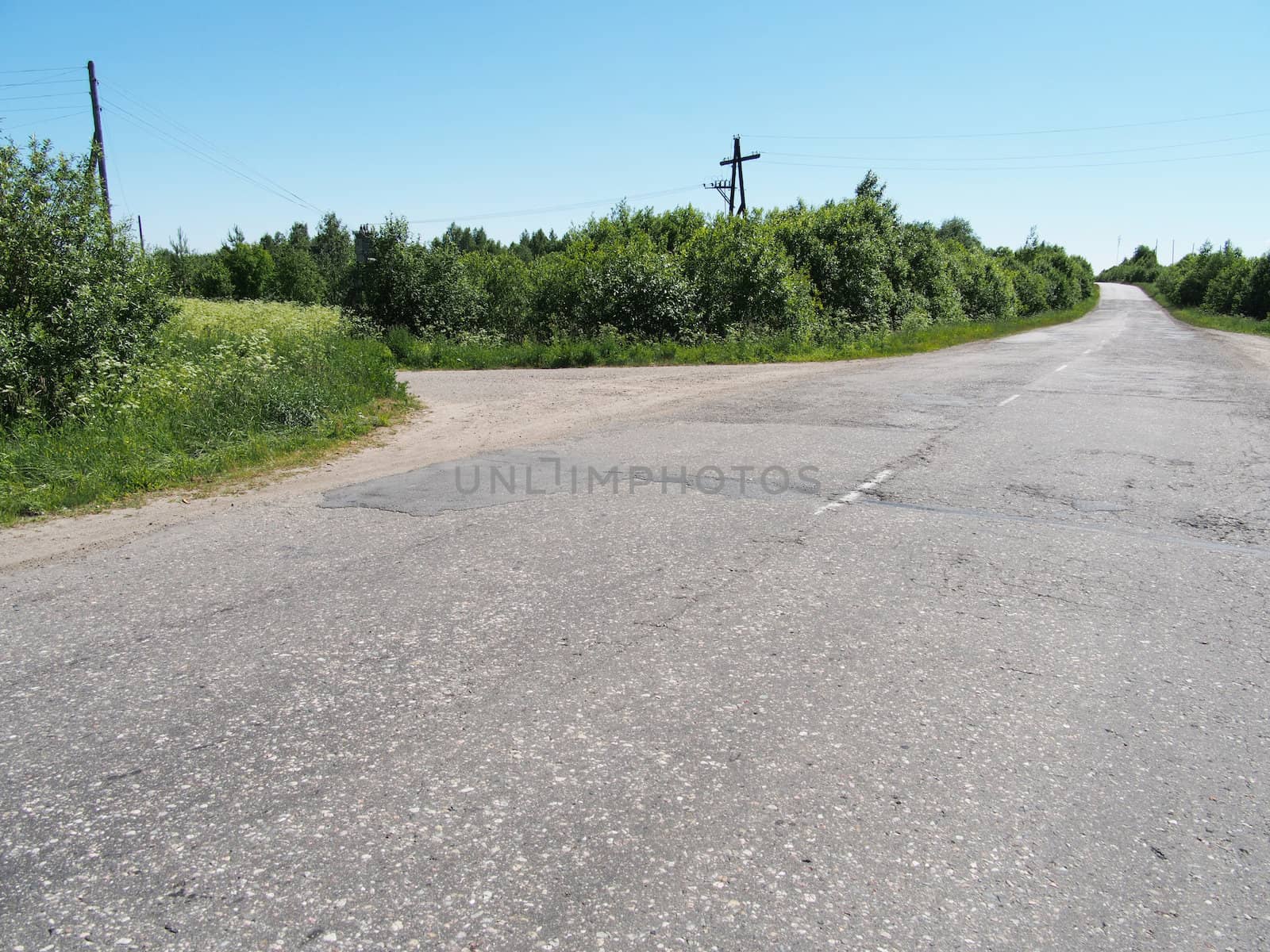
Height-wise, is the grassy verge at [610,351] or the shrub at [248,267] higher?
Result: the shrub at [248,267]

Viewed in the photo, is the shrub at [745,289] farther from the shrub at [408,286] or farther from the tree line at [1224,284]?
the tree line at [1224,284]

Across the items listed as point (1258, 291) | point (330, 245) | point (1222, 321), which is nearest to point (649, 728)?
point (1222, 321)

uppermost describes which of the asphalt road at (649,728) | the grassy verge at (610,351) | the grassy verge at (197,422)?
the grassy verge at (610,351)

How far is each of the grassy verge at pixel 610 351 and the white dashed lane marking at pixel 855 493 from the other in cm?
1465

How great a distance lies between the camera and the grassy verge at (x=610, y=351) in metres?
22.6

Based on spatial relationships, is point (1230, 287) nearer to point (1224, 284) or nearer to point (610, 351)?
point (1224, 284)

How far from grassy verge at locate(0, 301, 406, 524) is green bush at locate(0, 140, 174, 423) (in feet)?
1.25

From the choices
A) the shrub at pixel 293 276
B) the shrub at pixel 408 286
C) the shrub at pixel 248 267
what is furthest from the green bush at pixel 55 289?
the shrub at pixel 248 267

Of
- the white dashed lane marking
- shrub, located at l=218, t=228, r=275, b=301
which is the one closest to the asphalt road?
the white dashed lane marking

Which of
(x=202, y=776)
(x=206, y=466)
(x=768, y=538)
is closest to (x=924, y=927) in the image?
(x=202, y=776)

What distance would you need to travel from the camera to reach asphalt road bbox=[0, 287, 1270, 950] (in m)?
2.52

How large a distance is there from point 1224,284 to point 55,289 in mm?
68239

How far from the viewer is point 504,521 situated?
6.65m

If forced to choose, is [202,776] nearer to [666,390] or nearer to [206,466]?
[206,466]
